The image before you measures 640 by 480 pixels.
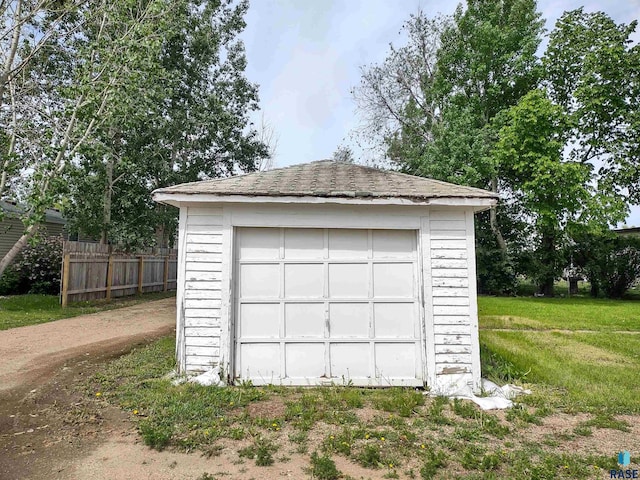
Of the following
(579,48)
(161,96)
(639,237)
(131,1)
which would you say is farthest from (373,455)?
(579,48)

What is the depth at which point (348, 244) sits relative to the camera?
5520mm

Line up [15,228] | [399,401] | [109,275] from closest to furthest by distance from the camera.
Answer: [399,401], [109,275], [15,228]

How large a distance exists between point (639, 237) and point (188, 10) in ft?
70.5

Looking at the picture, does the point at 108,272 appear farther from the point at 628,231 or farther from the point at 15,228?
the point at 628,231

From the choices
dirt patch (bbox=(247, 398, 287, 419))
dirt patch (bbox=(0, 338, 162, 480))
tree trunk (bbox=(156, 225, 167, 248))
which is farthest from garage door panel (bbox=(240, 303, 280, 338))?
tree trunk (bbox=(156, 225, 167, 248))

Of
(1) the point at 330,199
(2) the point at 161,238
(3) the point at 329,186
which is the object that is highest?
(2) the point at 161,238

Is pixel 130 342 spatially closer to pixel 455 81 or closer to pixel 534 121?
pixel 534 121

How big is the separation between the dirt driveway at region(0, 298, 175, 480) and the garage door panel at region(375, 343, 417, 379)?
9.86 ft

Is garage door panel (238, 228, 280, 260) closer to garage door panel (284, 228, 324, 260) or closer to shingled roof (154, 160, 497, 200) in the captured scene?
garage door panel (284, 228, 324, 260)

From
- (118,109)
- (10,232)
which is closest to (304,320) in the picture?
(118,109)

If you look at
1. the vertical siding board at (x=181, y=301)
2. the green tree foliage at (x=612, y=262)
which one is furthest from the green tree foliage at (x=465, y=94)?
the vertical siding board at (x=181, y=301)

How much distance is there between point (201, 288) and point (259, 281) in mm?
767

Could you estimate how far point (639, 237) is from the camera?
17.0m

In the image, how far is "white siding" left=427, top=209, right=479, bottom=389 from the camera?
17.0 feet
